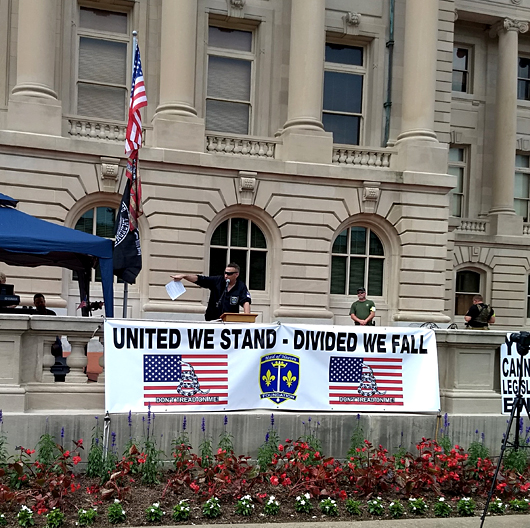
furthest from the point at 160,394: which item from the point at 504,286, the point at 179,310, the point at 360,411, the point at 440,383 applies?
the point at 504,286

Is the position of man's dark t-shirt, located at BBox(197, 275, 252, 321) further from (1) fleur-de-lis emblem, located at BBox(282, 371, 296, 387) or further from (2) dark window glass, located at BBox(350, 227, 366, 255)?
(2) dark window glass, located at BBox(350, 227, 366, 255)

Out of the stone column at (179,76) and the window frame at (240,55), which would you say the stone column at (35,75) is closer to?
the stone column at (179,76)

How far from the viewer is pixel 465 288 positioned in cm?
3341

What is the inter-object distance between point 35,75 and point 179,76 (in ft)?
13.1

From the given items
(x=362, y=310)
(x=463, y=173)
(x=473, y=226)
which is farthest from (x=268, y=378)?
(x=463, y=173)

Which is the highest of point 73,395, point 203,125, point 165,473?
point 203,125

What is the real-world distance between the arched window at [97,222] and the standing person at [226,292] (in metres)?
9.44

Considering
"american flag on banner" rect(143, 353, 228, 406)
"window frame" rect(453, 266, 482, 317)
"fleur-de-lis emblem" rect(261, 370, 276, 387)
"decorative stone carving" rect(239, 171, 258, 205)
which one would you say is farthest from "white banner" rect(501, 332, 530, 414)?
"window frame" rect(453, 266, 482, 317)

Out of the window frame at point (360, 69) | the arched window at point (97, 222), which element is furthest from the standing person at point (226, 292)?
the window frame at point (360, 69)

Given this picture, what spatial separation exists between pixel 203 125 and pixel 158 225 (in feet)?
10.8

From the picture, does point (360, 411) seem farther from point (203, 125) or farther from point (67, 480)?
point (203, 125)

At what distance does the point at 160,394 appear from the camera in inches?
346

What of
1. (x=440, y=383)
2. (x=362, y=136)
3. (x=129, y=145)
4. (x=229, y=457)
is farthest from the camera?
(x=362, y=136)

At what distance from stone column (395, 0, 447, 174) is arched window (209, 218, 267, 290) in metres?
5.24
